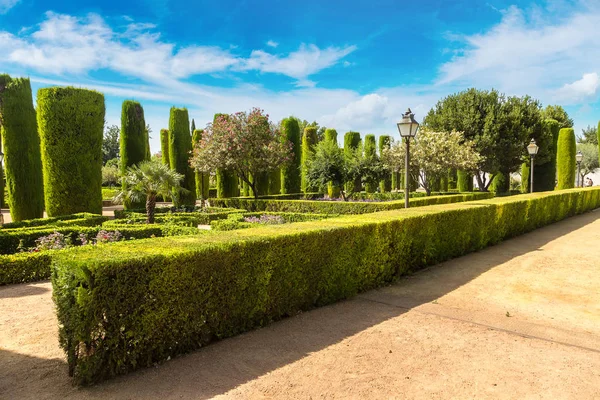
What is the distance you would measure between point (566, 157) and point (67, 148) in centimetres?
2878

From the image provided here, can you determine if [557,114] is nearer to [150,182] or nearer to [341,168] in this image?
[341,168]

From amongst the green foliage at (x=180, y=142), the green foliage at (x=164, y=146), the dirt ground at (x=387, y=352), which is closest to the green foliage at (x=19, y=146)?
the green foliage at (x=180, y=142)

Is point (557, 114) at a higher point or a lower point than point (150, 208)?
higher

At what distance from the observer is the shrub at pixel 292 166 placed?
24.6 meters

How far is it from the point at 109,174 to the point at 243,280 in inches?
1577

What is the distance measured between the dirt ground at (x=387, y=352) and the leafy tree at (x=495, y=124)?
20.2 metres

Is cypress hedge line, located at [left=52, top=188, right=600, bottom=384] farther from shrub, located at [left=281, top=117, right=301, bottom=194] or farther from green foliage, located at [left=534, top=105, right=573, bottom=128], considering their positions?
green foliage, located at [left=534, top=105, right=573, bottom=128]

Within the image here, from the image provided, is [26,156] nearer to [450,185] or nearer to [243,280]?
[243,280]

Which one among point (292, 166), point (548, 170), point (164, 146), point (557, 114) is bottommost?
point (548, 170)

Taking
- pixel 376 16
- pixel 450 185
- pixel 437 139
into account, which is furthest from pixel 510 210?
pixel 450 185

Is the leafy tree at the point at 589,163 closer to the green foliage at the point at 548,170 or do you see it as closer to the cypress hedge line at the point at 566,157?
the green foliage at the point at 548,170

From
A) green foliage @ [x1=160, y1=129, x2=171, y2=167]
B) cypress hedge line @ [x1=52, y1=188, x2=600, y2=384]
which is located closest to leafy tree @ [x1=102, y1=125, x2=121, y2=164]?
green foliage @ [x1=160, y1=129, x2=171, y2=167]

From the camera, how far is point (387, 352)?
3770 mm

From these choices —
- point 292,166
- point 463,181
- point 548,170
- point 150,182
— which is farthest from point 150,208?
point 548,170
